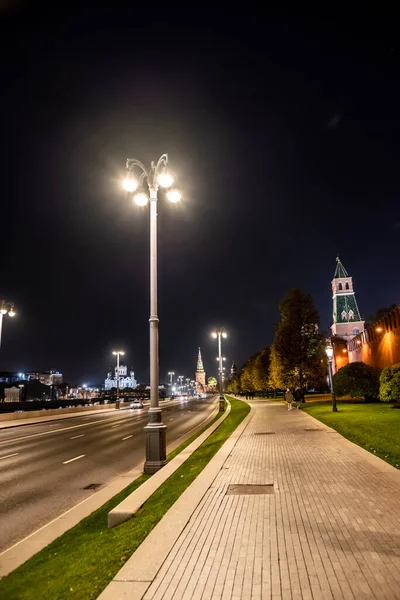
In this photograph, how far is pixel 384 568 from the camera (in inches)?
166

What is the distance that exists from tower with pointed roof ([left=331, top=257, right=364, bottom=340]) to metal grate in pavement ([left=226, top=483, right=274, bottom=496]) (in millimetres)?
112168

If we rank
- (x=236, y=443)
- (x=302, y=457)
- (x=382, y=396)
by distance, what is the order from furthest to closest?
(x=382, y=396), (x=236, y=443), (x=302, y=457)

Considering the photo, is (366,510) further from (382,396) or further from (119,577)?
(382,396)

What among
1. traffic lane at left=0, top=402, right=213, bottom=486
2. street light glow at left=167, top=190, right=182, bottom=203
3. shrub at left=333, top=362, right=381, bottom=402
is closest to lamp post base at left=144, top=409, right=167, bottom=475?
traffic lane at left=0, top=402, right=213, bottom=486

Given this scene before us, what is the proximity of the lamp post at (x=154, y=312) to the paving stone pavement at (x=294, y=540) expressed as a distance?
8.69 feet

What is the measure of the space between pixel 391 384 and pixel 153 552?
25.2 meters

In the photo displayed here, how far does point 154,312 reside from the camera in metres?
12.1

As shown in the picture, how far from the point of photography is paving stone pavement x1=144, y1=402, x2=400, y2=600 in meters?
3.91

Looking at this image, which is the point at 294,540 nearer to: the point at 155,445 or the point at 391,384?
the point at 155,445

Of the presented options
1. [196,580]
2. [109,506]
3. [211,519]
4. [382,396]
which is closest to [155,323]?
[109,506]

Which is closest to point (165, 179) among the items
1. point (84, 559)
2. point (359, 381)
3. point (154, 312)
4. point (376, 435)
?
point (154, 312)

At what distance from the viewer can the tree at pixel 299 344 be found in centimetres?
4472

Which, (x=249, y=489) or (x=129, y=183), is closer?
(x=249, y=489)

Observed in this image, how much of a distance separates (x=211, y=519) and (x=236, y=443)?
9.01 meters
